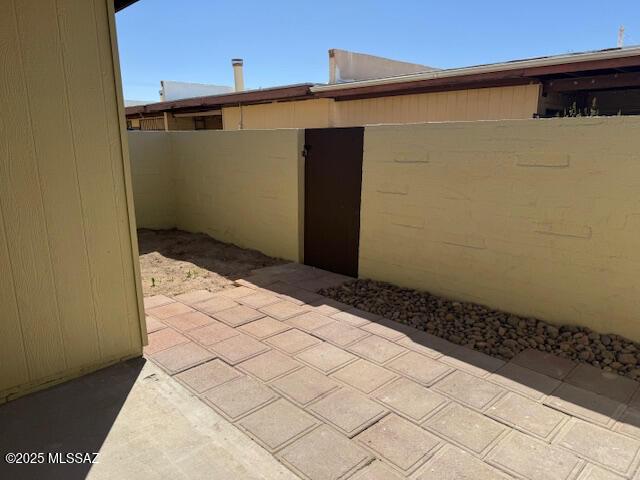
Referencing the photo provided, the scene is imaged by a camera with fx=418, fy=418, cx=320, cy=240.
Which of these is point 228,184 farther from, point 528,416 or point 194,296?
point 528,416

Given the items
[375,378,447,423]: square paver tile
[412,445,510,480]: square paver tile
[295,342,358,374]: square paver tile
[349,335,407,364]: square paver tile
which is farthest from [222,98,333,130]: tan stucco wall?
[412,445,510,480]: square paver tile

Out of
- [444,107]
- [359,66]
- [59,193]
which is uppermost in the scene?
[359,66]

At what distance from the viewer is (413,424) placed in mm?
2410

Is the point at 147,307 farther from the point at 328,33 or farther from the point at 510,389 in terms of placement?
the point at 328,33

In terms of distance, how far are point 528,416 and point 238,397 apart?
5.80 feet

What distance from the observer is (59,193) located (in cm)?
261

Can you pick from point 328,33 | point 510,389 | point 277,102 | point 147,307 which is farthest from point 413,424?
point 328,33

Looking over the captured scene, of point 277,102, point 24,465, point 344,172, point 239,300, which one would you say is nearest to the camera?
point 24,465

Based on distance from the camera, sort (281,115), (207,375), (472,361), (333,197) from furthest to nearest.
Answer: (281,115), (333,197), (472,361), (207,375)

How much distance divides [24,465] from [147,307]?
216 centimetres

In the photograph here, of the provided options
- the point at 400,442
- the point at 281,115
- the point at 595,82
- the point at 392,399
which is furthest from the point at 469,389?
the point at 281,115

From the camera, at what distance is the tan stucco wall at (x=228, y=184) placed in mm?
5645

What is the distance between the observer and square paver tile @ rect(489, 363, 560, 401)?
2.73 meters

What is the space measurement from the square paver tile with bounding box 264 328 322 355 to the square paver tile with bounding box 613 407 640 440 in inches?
79.9
